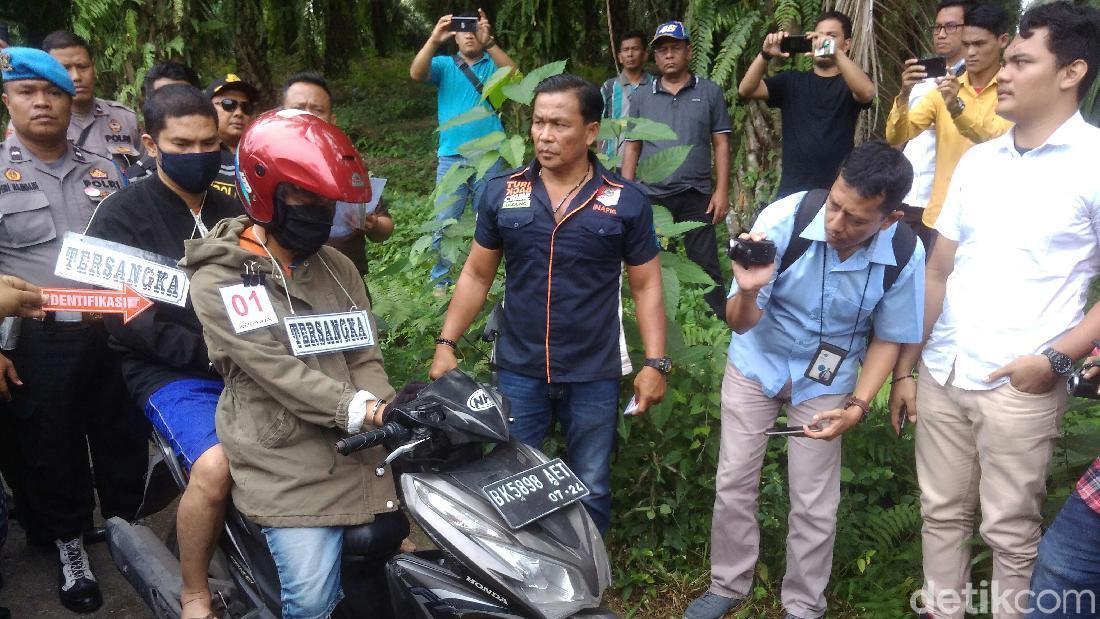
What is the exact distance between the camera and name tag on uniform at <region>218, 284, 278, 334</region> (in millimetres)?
2539

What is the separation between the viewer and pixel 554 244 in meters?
3.23

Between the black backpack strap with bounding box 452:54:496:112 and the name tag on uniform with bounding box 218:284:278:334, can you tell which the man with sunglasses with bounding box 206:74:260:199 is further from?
the name tag on uniform with bounding box 218:284:278:334

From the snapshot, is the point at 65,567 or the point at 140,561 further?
the point at 65,567

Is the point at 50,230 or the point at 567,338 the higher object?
the point at 50,230

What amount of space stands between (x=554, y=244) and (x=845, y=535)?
1890 mm

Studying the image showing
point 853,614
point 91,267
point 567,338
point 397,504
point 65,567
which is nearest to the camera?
point 397,504

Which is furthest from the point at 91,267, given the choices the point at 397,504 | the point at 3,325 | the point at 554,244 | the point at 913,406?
the point at 913,406

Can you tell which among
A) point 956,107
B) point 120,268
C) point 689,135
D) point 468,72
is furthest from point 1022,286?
point 468,72

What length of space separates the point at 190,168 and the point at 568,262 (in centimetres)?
151

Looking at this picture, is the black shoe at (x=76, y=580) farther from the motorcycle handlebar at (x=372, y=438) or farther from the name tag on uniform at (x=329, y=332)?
the motorcycle handlebar at (x=372, y=438)

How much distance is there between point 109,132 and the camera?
496 centimetres

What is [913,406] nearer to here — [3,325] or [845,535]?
[845,535]

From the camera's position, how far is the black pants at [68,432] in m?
3.82

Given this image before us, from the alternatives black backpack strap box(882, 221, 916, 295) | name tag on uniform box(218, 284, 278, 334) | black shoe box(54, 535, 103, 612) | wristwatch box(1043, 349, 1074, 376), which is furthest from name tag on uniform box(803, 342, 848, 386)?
black shoe box(54, 535, 103, 612)
